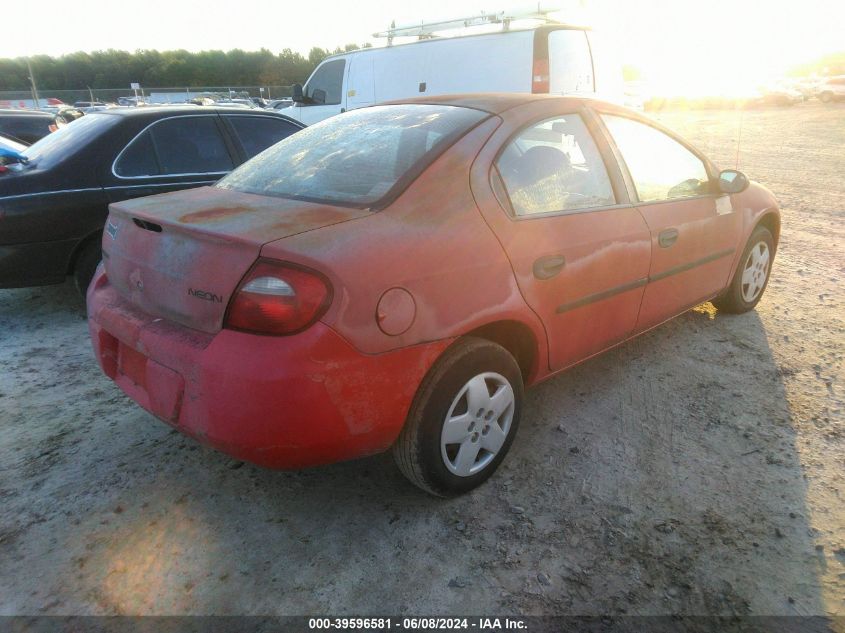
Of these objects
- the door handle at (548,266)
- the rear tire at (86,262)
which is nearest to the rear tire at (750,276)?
the door handle at (548,266)

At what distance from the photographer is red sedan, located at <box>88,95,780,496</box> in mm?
1856

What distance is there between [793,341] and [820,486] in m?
1.67

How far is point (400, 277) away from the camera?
1.97 m

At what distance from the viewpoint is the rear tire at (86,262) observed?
164 inches

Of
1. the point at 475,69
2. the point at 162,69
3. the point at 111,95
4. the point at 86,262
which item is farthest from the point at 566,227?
the point at 162,69

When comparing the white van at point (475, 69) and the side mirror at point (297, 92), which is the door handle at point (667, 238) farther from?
the side mirror at point (297, 92)

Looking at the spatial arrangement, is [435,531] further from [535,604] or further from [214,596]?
[214,596]

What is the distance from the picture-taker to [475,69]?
26.8 ft

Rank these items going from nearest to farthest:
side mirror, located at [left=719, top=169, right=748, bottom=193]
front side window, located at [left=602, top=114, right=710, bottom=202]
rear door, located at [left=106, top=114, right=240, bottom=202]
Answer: front side window, located at [left=602, top=114, right=710, bottom=202] < side mirror, located at [left=719, top=169, right=748, bottom=193] < rear door, located at [left=106, top=114, right=240, bottom=202]

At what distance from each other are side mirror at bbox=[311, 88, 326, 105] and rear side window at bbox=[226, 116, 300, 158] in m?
5.08

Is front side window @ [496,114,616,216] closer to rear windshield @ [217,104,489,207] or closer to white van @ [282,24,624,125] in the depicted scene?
rear windshield @ [217,104,489,207]

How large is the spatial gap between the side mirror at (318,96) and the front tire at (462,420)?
887 cm

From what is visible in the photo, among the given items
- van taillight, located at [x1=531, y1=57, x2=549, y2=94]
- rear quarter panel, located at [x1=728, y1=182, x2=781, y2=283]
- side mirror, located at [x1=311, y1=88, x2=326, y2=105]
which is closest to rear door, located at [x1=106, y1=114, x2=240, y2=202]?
rear quarter panel, located at [x1=728, y1=182, x2=781, y2=283]


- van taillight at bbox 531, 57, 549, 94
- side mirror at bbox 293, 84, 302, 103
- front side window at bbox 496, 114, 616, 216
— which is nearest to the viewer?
front side window at bbox 496, 114, 616, 216
